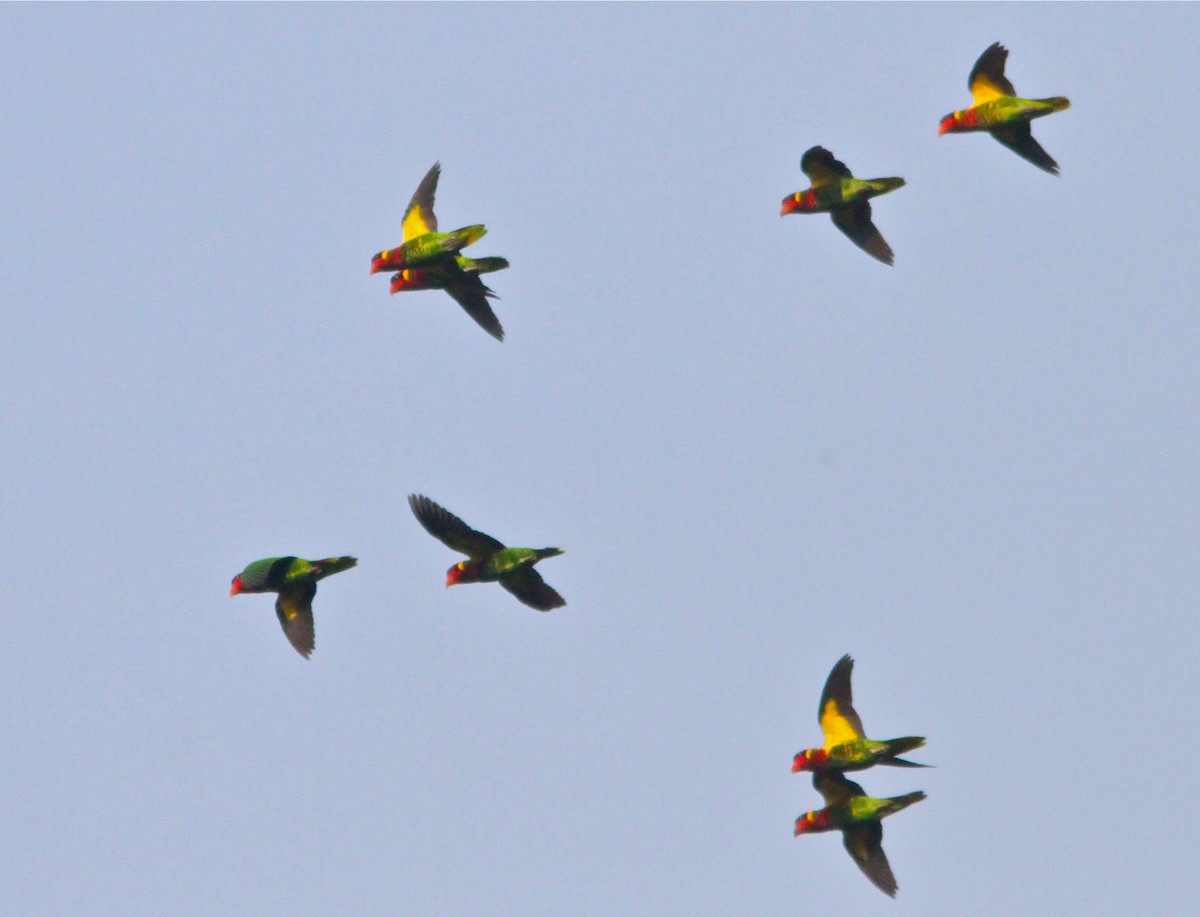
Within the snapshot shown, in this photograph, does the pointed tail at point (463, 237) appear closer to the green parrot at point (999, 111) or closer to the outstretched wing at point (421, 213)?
the outstretched wing at point (421, 213)

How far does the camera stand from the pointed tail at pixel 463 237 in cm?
3984

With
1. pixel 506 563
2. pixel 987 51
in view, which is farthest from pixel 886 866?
pixel 987 51

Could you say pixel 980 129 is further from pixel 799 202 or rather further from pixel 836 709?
pixel 836 709

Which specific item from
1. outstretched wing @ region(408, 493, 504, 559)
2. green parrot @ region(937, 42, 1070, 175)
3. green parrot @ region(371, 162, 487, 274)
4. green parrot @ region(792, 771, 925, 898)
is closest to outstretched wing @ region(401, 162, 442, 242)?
green parrot @ region(371, 162, 487, 274)

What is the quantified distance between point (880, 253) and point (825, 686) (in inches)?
304

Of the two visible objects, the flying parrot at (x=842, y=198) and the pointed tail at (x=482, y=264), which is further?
the pointed tail at (x=482, y=264)

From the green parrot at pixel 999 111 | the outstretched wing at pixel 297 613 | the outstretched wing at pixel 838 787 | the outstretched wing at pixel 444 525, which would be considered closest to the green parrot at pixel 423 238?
the outstretched wing at pixel 444 525

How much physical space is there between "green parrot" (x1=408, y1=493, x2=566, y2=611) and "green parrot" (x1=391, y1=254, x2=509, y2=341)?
481 cm

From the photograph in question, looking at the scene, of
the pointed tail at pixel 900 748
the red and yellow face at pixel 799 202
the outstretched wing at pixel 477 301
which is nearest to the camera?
the pointed tail at pixel 900 748

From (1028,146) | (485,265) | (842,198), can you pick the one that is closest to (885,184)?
(842,198)

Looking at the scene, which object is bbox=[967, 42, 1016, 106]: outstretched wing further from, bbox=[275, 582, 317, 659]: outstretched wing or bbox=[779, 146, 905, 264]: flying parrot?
bbox=[275, 582, 317, 659]: outstretched wing

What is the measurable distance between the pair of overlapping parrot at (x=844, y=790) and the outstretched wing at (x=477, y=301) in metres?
8.93

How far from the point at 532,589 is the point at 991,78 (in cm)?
1168

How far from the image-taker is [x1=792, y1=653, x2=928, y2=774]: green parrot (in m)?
37.1
